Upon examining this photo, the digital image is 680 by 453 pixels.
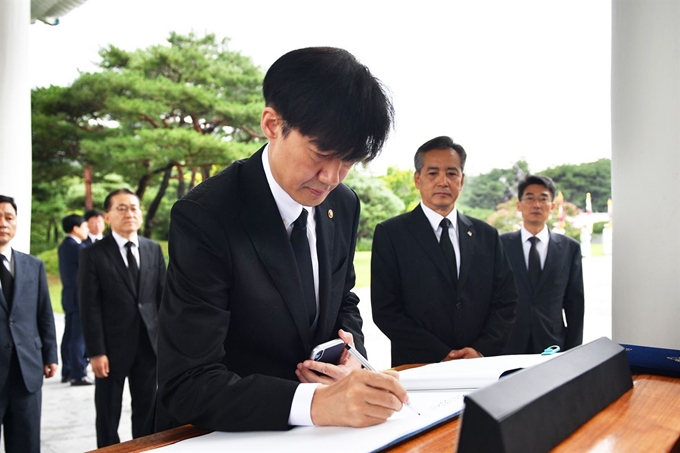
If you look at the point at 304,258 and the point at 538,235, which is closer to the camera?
the point at 304,258

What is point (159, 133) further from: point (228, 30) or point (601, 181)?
point (601, 181)

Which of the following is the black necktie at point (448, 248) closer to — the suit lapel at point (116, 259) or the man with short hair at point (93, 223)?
the suit lapel at point (116, 259)

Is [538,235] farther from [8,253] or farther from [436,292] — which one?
[8,253]

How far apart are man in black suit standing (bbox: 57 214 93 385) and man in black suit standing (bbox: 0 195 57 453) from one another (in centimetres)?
249

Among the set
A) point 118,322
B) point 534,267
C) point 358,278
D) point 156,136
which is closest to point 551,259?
point 534,267

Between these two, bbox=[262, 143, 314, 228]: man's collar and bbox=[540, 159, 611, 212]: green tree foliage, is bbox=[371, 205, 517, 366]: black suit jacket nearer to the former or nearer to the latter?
bbox=[262, 143, 314, 228]: man's collar

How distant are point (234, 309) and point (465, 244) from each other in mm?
1672

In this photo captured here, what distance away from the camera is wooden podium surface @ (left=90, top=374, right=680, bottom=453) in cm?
92

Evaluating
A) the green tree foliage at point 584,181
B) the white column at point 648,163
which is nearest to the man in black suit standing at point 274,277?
the white column at point 648,163

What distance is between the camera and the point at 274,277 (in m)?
1.26

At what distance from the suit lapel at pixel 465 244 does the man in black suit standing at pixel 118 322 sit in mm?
1946

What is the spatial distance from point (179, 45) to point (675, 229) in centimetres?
1230

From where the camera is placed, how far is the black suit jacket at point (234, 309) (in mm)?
1104

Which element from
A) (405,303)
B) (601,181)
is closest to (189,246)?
(405,303)
